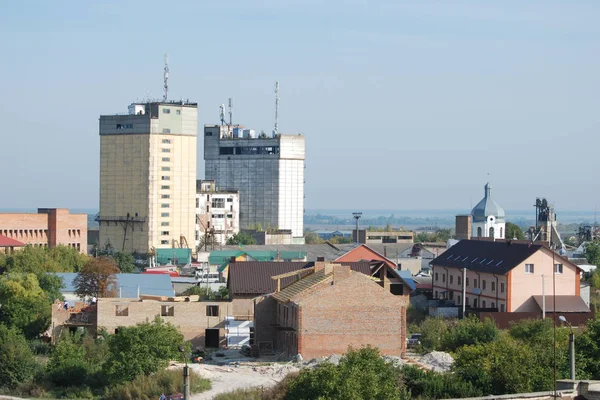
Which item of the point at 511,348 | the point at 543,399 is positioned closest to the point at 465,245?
the point at 511,348

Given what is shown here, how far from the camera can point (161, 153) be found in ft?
454

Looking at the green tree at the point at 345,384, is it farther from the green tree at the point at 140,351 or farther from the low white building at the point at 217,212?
the low white building at the point at 217,212

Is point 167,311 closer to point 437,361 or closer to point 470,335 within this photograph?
point 470,335

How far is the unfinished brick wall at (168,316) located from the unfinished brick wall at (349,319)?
790 cm

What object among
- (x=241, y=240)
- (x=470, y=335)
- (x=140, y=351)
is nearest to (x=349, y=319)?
(x=470, y=335)

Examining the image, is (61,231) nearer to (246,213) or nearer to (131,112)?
(131,112)

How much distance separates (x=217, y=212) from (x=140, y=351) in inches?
4674

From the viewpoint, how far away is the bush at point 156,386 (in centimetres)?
4159

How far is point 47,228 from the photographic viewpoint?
12062 cm

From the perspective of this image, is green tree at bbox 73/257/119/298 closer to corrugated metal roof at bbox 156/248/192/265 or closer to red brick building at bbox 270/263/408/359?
red brick building at bbox 270/263/408/359

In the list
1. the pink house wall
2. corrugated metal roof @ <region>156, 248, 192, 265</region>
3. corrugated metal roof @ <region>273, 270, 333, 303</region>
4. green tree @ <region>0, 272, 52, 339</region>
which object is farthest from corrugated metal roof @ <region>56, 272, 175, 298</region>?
corrugated metal roof @ <region>156, 248, 192, 265</region>

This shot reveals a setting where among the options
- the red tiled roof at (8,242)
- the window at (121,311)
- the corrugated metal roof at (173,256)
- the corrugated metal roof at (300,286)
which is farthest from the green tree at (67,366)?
the corrugated metal roof at (173,256)

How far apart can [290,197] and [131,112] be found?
52812 mm

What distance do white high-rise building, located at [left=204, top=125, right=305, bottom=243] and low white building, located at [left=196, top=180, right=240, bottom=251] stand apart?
18.2m
